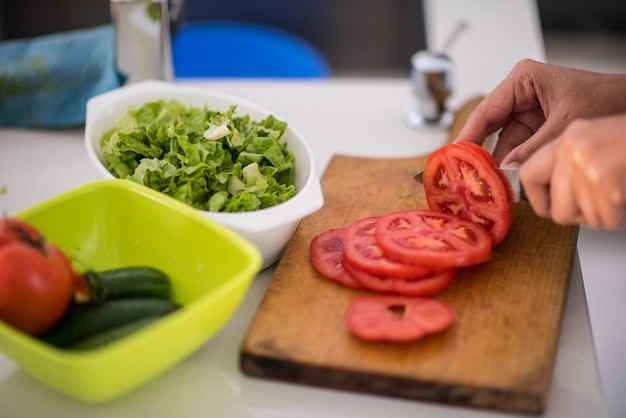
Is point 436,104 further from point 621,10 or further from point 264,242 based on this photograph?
point 621,10

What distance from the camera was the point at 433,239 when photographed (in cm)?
127

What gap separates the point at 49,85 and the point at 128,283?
41.2 inches

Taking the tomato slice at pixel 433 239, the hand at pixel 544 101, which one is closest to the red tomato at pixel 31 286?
the tomato slice at pixel 433 239

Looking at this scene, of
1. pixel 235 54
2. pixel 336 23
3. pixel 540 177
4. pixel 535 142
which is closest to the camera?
pixel 540 177

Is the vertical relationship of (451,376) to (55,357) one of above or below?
below

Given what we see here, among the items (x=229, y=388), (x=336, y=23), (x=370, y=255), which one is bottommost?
(x=229, y=388)

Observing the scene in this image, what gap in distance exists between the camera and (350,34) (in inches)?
158

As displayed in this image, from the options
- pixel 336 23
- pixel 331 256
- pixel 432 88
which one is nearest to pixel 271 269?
pixel 331 256

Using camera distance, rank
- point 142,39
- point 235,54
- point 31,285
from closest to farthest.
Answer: point 31,285, point 142,39, point 235,54

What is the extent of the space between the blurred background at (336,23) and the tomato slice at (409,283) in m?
2.88

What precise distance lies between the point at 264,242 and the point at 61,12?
318 cm

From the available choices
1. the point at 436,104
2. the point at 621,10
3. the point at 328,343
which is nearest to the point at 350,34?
the point at 621,10

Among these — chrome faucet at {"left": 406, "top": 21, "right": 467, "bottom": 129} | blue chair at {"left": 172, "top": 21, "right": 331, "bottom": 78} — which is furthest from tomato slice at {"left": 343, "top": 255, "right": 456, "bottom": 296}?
blue chair at {"left": 172, "top": 21, "right": 331, "bottom": 78}

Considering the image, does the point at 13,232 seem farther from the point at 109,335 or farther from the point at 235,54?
the point at 235,54
